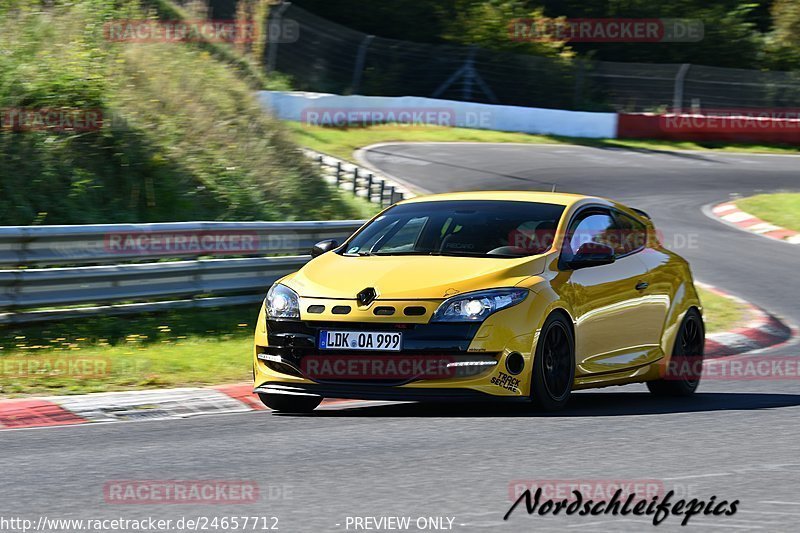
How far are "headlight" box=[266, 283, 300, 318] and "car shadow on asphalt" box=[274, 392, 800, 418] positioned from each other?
0.76m

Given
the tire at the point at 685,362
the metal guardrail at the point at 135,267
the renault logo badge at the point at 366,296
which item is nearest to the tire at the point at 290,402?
the renault logo badge at the point at 366,296

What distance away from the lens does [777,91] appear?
131ft

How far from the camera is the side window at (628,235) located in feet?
31.3

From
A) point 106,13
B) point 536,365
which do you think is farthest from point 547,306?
point 106,13

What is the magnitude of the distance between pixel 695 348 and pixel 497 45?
3563cm

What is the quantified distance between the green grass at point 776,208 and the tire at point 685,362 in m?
12.6

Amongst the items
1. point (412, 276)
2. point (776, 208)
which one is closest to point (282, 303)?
point (412, 276)

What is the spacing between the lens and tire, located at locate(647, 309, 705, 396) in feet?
32.3

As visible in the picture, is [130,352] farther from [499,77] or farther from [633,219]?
[499,77]

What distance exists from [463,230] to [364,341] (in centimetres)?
141

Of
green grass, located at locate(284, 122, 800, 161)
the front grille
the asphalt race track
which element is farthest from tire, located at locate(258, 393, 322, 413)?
green grass, located at locate(284, 122, 800, 161)

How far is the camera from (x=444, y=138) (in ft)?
114

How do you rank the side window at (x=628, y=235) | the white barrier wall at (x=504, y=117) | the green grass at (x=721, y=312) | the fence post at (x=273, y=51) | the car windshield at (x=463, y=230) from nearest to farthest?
the car windshield at (x=463, y=230) → the side window at (x=628, y=235) → the green grass at (x=721, y=312) → the white barrier wall at (x=504, y=117) → the fence post at (x=273, y=51)

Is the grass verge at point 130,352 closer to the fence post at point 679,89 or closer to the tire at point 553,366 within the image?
the tire at point 553,366
